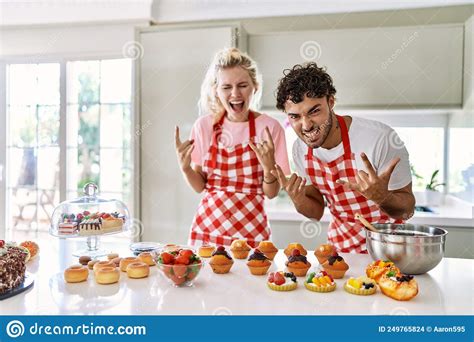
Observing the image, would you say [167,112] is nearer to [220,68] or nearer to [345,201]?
[220,68]

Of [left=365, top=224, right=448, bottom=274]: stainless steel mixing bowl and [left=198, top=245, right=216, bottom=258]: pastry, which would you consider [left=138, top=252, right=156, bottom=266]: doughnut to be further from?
[left=365, top=224, right=448, bottom=274]: stainless steel mixing bowl

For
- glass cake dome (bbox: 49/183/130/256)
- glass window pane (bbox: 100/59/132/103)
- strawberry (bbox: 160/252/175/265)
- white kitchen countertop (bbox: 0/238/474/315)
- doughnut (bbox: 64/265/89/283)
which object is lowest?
white kitchen countertop (bbox: 0/238/474/315)

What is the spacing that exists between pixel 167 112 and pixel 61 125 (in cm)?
105

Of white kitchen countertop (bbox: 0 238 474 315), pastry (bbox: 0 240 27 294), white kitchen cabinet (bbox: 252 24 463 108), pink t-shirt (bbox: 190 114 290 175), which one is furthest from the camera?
white kitchen cabinet (bbox: 252 24 463 108)

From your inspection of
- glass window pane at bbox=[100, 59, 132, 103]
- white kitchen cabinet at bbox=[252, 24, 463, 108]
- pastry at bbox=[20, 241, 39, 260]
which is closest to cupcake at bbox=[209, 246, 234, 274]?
pastry at bbox=[20, 241, 39, 260]

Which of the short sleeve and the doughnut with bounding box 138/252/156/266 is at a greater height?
the short sleeve

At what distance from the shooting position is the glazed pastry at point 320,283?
1.18m

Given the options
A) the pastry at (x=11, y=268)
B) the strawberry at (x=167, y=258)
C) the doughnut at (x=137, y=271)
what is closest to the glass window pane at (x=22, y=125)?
the pastry at (x=11, y=268)

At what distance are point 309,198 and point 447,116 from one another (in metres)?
1.82

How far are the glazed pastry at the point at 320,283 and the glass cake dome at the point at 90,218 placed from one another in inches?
28.9

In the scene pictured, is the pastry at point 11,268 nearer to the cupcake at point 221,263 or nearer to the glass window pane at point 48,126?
the cupcake at point 221,263

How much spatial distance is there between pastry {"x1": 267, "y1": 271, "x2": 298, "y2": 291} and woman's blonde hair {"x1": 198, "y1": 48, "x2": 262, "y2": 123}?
1079 mm

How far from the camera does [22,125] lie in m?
3.70

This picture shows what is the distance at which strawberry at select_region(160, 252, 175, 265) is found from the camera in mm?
1218
